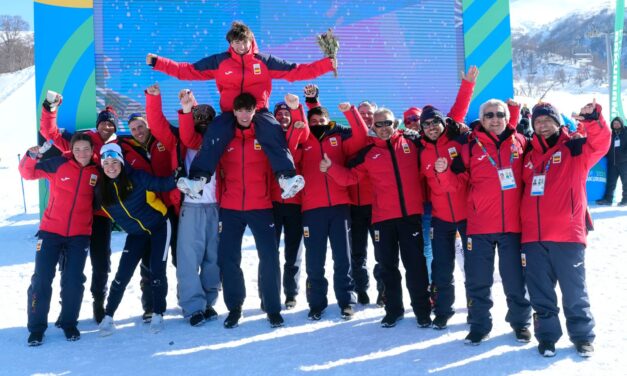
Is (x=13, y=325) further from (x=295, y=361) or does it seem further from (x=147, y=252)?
(x=295, y=361)

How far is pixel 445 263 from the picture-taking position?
390 centimetres

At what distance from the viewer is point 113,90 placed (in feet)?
26.2

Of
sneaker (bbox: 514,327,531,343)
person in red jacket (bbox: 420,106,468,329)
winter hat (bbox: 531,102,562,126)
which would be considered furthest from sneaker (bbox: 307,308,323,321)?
winter hat (bbox: 531,102,562,126)

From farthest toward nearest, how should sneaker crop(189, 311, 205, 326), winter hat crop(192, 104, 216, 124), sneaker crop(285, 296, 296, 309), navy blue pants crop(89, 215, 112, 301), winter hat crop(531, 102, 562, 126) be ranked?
sneaker crop(285, 296, 296, 309) → winter hat crop(192, 104, 216, 124) → navy blue pants crop(89, 215, 112, 301) → sneaker crop(189, 311, 205, 326) → winter hat crop(531, 102, 562, 126)

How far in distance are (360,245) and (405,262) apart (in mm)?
779

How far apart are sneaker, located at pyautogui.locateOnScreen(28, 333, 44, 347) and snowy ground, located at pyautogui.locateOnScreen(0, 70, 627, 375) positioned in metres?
0.07

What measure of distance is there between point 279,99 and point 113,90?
2718mm

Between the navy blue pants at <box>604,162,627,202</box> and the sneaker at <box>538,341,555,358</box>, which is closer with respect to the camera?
the sneaker at <box>538,341,555,358</box>

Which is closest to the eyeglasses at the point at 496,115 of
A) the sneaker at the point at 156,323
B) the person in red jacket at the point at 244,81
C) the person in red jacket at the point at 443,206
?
the person in red jacket at the point at 443,206

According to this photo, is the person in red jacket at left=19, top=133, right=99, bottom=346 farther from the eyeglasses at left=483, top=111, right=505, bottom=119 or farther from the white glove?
the eyeglasses at left=483, top=111, right=505, bottom=119

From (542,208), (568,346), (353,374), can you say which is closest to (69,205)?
(353,374)

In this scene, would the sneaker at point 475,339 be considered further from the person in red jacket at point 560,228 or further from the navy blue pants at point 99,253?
the navy blue pants at point 99,253

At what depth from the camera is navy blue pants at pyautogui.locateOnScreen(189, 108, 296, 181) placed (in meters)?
3.93

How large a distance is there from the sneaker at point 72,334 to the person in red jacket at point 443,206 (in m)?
2.89
